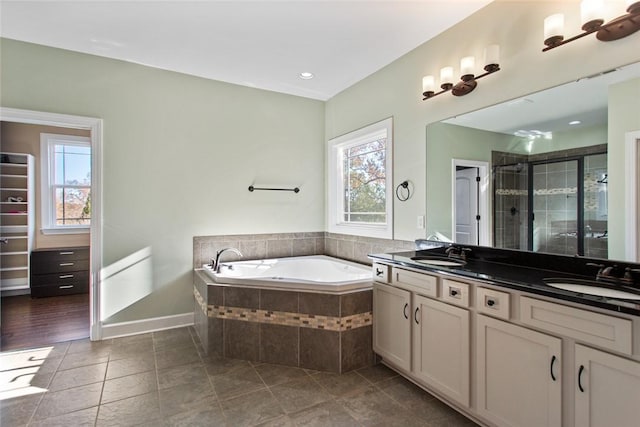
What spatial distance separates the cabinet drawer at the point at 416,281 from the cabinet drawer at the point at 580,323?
Answer: 20.8 inches

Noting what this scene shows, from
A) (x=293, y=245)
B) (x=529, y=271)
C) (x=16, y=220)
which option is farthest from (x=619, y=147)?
(x=16, y=220)

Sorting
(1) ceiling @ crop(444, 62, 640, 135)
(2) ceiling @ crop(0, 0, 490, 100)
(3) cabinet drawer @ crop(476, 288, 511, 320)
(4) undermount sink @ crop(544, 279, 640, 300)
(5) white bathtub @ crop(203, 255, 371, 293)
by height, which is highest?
(2) ceiling @ crop(0, 0, 490, 100)

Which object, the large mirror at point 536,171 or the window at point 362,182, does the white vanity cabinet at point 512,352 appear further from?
the window at point 362,182

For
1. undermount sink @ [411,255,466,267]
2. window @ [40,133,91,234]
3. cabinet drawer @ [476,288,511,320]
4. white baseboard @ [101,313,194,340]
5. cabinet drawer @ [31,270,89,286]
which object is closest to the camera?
cabinet drawer @ [476,288,511,320]

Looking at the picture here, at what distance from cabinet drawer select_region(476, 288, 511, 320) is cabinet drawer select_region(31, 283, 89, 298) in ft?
16.4

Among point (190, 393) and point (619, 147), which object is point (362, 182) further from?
point (190, 393)

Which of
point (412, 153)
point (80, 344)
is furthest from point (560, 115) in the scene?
point (80, 344)

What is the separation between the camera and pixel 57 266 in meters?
4.37

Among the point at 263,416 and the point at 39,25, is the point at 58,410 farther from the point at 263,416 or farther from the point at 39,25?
the point at 39,25

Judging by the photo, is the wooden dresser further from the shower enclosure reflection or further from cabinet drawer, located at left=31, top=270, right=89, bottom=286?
the shower enclosure reflection

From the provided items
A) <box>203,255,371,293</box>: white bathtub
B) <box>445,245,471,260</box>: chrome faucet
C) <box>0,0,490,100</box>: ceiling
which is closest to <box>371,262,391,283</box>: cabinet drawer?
<box>203,255,371,293</box>: white bathtub

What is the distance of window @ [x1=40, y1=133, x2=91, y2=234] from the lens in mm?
4629

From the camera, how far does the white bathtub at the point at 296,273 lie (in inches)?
99.9

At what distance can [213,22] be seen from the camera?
8.04ft
